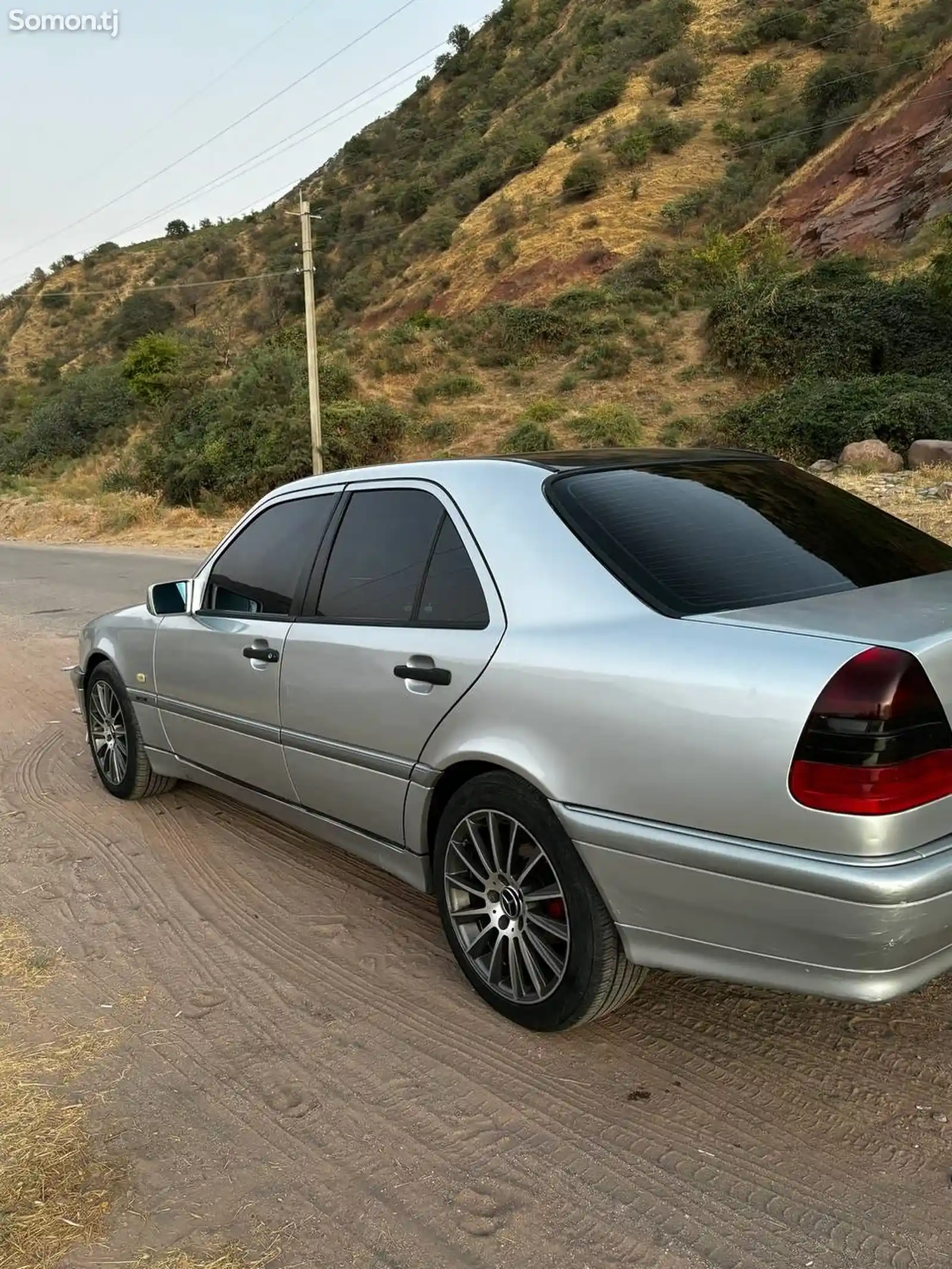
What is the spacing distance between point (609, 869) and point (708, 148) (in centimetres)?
Answer: 4380

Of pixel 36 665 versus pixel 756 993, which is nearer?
pixel 756 993

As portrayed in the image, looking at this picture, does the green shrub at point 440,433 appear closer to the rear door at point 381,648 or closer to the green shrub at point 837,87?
the green shrub at point 837,87

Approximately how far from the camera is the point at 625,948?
2.69 m

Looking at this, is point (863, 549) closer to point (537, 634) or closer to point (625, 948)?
point (537, 634)

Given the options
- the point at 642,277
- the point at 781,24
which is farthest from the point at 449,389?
the point at 781,24

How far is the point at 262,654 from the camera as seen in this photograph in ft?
12.7

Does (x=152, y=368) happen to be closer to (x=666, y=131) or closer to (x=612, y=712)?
(x=666, y=131)

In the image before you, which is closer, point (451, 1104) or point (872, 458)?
point (451, 1104)

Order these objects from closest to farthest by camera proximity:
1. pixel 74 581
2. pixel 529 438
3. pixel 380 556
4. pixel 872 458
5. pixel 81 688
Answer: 1. pixel 380 556
2. pixel 81 688
3. pixel 74 581
4. pixel 872 458
5. pixel 529 438

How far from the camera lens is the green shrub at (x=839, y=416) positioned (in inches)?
725

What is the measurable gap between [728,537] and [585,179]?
134ft

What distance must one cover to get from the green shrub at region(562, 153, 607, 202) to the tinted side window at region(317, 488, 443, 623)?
40.2 metres

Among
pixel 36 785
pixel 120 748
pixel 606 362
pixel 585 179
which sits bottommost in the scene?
pixel 36 785

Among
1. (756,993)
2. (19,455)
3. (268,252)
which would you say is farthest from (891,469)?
(268,252)
